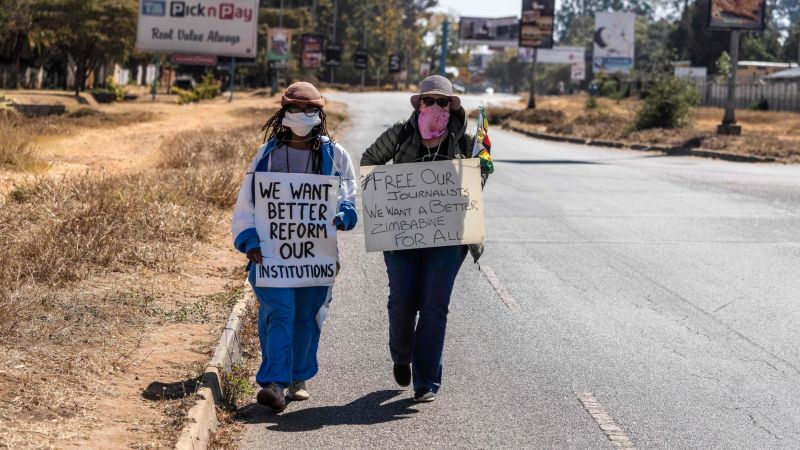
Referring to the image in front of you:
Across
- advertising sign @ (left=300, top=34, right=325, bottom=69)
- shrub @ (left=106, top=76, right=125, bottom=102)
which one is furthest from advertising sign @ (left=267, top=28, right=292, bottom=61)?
shrub @ (left=106, top=76, right=125, bottom=102)

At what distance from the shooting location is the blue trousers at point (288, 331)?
6.62 metres

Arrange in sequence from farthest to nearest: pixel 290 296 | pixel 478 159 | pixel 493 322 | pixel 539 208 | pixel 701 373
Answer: pixel 539 208 → pixel 493 322 → pixel 701 373 → pixel 478 159 → pixel 290 296

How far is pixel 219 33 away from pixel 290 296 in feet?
173

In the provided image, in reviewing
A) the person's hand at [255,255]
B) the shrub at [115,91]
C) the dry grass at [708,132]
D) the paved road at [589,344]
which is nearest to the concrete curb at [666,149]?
the dry grass at [708,132]

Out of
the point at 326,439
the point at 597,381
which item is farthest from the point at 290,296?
the point at 597,381

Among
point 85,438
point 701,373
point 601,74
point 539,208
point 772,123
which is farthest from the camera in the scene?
point 601,74

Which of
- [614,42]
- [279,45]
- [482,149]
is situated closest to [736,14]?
[482,149]

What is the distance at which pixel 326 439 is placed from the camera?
6230mm

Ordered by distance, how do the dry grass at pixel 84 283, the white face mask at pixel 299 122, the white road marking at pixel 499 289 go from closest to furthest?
the dry grass at pixel 84 283, the white face mask at pixel 299 122, the white road marking at pixel 499 289

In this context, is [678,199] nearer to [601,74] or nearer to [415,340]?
[415,340]

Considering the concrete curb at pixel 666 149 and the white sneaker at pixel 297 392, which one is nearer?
the white sneaker at pixel 297 392

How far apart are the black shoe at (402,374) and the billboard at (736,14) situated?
3395 centimetres

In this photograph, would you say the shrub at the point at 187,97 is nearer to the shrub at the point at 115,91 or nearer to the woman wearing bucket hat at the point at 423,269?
the shrub at the point at 115,91

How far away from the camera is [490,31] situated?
5143 inches
